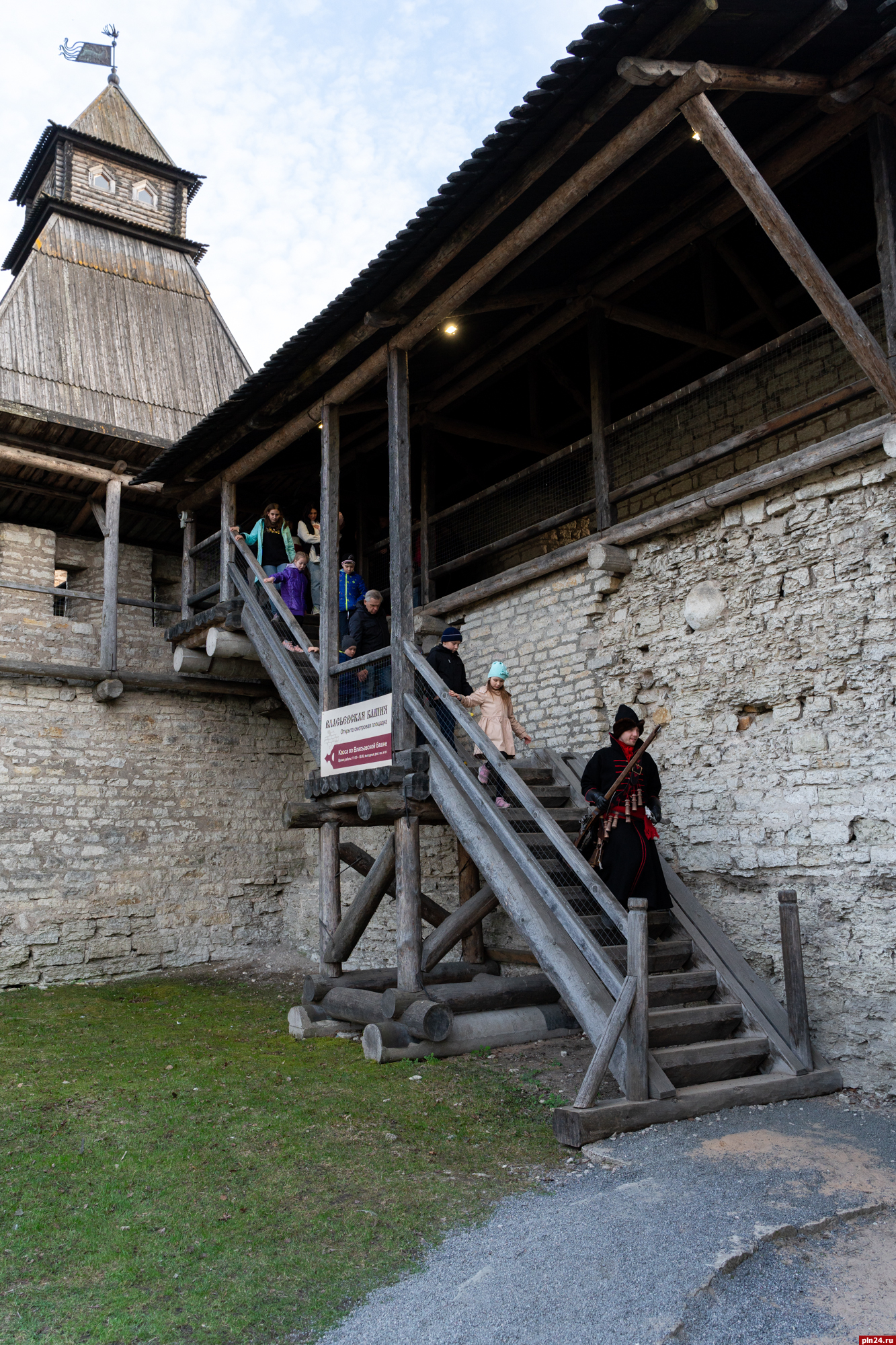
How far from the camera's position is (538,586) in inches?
340

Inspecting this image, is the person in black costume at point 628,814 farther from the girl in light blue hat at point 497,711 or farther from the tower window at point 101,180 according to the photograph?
the tower window at point 101,180

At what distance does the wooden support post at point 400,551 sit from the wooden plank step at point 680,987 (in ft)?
→ 7.16

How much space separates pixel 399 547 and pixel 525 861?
9.26ft

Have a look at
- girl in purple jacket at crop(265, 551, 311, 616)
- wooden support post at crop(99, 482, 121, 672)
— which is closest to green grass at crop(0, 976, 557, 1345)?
girl in purple jacket at crop(265, 551, 311, 616)

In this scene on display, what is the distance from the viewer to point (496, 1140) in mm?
4855

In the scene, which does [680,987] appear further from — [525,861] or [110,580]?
[110,580]

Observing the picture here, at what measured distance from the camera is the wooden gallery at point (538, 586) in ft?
18.3

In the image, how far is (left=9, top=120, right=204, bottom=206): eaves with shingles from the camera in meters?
14.3

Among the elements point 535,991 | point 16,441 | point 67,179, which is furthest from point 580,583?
point 67,179

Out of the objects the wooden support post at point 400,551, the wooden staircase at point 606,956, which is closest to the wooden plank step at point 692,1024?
the wooden staircase at point 606,956

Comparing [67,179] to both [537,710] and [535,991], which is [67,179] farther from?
[535,991]

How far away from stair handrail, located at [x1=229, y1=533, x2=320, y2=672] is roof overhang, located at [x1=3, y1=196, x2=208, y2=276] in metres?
6.45

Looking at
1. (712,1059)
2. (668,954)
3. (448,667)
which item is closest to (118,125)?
(448,667)

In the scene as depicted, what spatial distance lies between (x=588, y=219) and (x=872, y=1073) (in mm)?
6136
